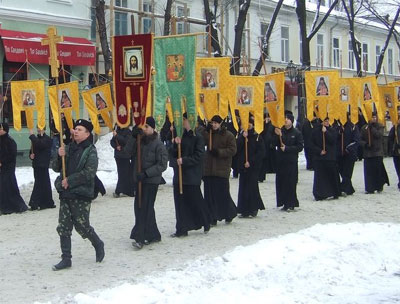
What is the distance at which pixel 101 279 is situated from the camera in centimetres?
759

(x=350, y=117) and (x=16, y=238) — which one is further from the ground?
(x=350, y=117)

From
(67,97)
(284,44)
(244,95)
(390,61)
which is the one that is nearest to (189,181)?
(244,95)

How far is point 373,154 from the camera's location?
1575 cm

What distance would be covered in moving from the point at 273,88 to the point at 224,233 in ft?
12.4

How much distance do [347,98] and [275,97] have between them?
3.56 meters

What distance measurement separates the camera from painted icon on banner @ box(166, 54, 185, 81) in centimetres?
976

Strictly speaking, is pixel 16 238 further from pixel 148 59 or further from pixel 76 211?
pixel 148 59

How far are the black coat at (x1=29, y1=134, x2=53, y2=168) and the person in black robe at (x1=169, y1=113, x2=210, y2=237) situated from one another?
4.25m

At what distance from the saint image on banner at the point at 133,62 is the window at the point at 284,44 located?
28.7m

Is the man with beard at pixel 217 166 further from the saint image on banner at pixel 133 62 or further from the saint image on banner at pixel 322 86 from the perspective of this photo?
the saint image on banner at pixel 322 86

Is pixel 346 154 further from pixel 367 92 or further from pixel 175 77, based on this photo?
pixel 175 77

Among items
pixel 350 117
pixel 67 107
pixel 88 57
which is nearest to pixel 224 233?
pixel 67 107

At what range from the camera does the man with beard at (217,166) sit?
10883 mm

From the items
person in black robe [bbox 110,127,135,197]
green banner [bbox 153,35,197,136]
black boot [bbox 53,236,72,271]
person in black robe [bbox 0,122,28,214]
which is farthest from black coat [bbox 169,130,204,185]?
person in black robe [bbox 110,127,135,197]
